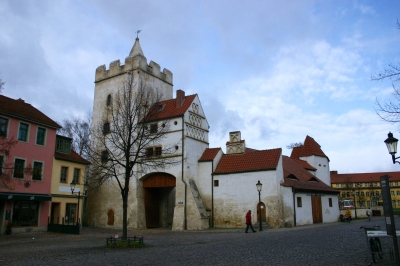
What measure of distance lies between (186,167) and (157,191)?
276 inches

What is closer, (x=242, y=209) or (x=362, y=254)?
(x=362, y=254)

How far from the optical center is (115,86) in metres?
39.7

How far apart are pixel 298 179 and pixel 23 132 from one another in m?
26.0

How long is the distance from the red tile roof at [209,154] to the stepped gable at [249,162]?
99cm

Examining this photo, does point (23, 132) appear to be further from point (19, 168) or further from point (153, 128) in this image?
point (153, 128)

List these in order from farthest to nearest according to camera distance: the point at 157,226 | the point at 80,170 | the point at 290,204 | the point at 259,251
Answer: the point at 157,226 < the point at 80,170 < the point at 290,204 < the point at 259,251

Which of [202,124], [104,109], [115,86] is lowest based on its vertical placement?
[202,124]

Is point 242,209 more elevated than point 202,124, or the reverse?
point 202,124

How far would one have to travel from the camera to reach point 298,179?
35.3 metres

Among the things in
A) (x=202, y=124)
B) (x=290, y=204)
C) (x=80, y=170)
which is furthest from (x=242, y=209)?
(x=80, y=170)

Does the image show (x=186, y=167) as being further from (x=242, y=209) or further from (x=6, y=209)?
(x=6, y=209)

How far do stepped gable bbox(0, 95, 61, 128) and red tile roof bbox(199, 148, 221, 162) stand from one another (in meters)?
14.3

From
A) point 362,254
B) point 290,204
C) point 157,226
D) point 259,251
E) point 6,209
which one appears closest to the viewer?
point 362,254

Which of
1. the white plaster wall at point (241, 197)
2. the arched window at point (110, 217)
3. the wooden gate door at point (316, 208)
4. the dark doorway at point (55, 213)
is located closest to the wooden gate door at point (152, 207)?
the arched window at point (110, 217)
